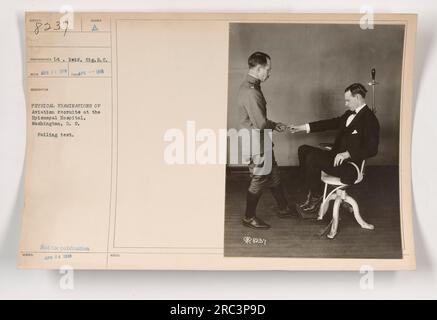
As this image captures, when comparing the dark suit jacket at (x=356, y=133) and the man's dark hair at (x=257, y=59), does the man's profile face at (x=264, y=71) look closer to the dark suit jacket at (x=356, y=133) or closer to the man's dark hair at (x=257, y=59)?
the man's dark hair at (x=257, y=59)

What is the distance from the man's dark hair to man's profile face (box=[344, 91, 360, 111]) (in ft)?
0.60

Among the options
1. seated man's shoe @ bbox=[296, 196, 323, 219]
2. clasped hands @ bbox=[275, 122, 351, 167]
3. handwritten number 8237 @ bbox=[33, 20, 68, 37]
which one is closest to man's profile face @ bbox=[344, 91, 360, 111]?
clasped hands @ bbox=[275, 122, 351, 167]

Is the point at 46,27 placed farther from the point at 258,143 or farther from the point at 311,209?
the point at 311,209

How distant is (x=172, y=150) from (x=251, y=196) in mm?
193

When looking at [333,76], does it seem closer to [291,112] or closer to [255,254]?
[291,112]

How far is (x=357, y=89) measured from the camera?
108 cm

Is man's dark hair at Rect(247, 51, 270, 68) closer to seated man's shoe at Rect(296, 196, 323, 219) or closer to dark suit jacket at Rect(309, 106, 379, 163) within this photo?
dark suit jacket at Rect(309, 106, 379, 163)

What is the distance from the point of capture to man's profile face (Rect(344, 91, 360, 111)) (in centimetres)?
108

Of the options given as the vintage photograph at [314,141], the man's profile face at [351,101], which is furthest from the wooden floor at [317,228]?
the man's profile face at [351,101]

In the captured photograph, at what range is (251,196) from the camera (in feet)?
3.58

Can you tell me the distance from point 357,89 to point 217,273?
490mm

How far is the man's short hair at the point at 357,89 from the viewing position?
108 cm

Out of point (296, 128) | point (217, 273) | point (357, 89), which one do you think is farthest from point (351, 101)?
point (217, 273)
